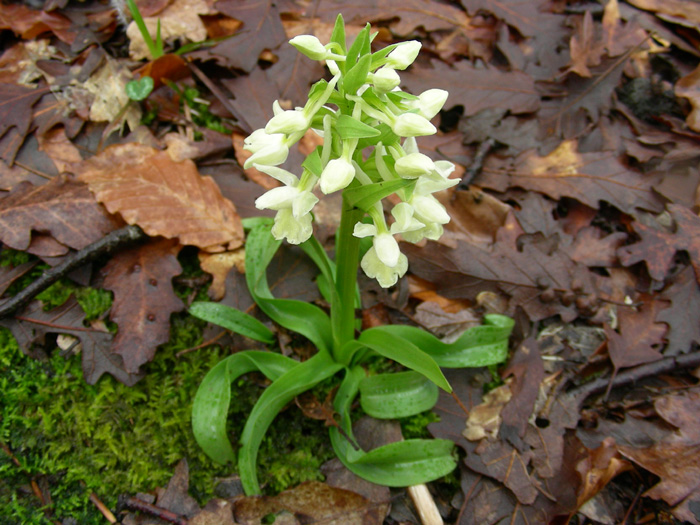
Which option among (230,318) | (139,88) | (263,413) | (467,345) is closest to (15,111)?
(139,88)

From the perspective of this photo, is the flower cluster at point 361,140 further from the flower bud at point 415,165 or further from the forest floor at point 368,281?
the forest floor at point 368,281

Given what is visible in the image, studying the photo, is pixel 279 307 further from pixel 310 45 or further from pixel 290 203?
pixel 310 45

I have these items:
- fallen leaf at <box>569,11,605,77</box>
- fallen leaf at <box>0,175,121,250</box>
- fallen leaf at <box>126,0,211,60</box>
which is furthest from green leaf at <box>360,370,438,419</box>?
fallen leaf at <box>126,0,211,60</box>

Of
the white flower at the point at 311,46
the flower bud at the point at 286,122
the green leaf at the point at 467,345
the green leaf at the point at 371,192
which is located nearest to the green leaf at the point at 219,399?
the green leaf at the point at 467,345

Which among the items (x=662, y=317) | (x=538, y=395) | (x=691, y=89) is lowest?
(x=538, y=395)

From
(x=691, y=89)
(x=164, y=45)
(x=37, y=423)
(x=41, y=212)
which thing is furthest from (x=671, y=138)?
(x=37, y=423)

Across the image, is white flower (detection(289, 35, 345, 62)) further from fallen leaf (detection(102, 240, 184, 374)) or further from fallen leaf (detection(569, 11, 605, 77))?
fallen leaf (detection(569, 11, 605, 77))

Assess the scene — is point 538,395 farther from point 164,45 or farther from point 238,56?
point 164,45
